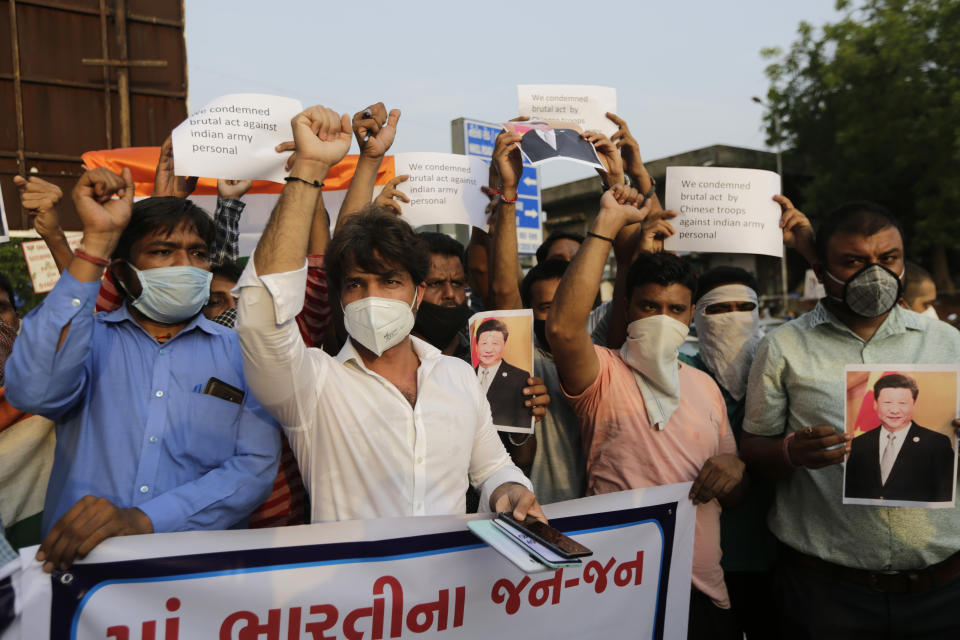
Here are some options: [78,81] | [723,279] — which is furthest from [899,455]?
[78,81]

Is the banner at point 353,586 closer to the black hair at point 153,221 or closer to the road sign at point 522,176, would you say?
the black hair at point 153,221

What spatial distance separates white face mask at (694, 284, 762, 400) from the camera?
3293 mm

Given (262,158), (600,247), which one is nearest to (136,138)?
(262,158)

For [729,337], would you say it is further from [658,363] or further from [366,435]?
[366,435]

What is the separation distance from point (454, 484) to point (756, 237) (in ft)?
6.44

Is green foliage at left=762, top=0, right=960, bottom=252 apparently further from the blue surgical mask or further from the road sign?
the blue surgical mask

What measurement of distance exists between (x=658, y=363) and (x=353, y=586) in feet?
4.43

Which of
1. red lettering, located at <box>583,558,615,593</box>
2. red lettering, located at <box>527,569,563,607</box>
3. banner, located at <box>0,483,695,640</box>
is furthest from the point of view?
red lettering, located at <box>583,558,615,593</box>

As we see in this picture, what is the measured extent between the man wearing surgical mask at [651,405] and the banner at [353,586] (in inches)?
8.2

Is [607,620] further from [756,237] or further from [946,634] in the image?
[756,237]

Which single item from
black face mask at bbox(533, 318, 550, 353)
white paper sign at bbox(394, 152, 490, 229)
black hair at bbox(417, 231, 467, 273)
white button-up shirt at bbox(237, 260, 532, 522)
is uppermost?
white paper sign at bbox(394, 152, 490, 229)

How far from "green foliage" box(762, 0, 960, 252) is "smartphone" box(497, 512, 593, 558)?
21.9m

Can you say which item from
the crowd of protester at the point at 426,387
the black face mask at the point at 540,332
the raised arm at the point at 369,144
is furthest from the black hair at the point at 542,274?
the raised arm at the point at 369,144

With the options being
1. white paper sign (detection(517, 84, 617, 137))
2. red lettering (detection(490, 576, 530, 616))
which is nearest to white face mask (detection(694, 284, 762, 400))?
white paper sign (detection(517, 84, 617, 137))
